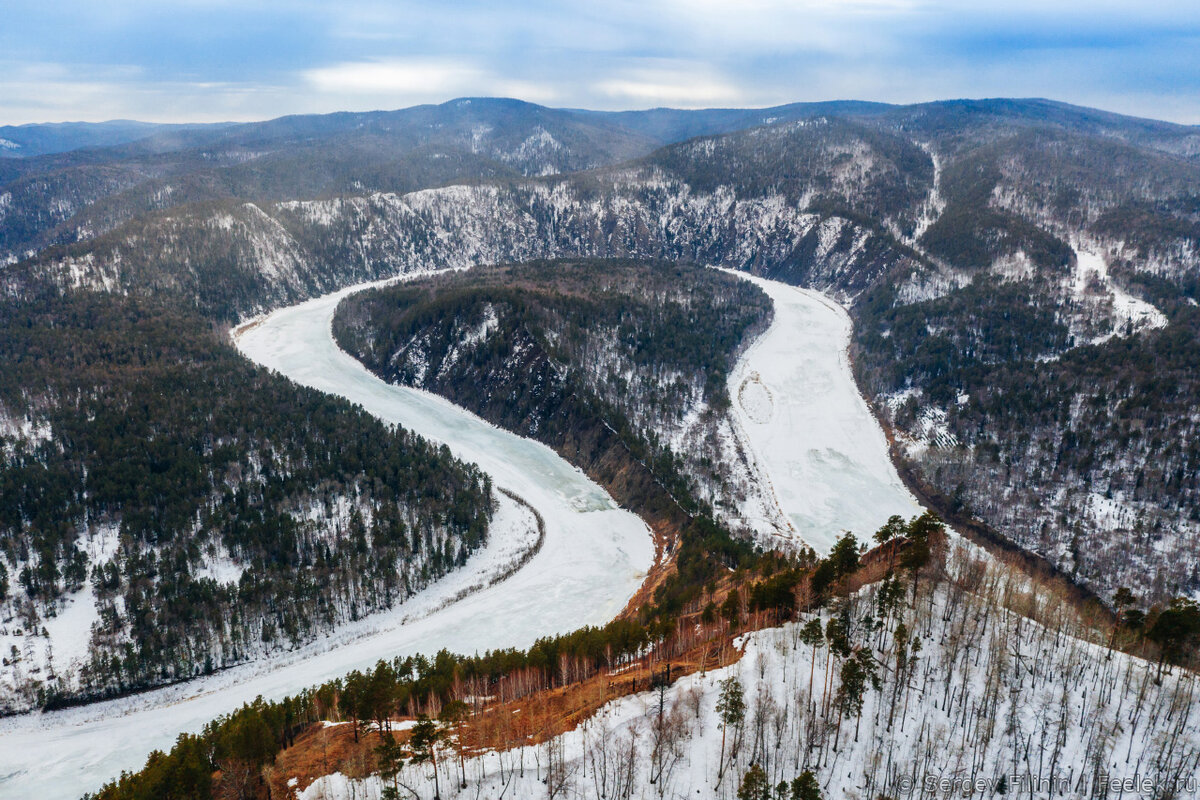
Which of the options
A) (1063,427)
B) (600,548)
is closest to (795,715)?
(600,548)

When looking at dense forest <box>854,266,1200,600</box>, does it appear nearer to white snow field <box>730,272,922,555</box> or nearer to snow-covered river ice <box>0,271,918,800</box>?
white snow field <box>730,272,922,555</box>

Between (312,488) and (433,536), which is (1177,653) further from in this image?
(312,488)

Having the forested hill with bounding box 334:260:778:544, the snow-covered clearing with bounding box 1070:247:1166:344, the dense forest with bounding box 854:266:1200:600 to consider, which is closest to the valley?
the dense forest with bounding box 854:266:1200:600

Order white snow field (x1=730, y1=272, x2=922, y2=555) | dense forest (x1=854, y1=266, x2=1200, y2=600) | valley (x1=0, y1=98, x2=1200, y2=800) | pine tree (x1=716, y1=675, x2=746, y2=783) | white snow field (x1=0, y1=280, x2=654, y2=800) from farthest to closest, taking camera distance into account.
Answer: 1. white snow field (x1=730, y1=272, x2=922, y2=555)
2. dense forest (x1=854, y1=266, x2=1200, y2=600)
3. white snow field (x1=0, y1=280, x2=654, y2=800)
4. valley (x1=0, y1=98, x2=1200, y2=800)
5. pine tree (x1=716, y1=675, x2=746, y2=783)

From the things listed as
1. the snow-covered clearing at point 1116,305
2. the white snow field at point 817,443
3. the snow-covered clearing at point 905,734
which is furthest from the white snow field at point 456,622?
the snow-covered clearing at point 1116,305

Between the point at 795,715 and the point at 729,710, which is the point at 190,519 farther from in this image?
the point at 795,715

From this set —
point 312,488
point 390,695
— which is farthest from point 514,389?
point 390,695
